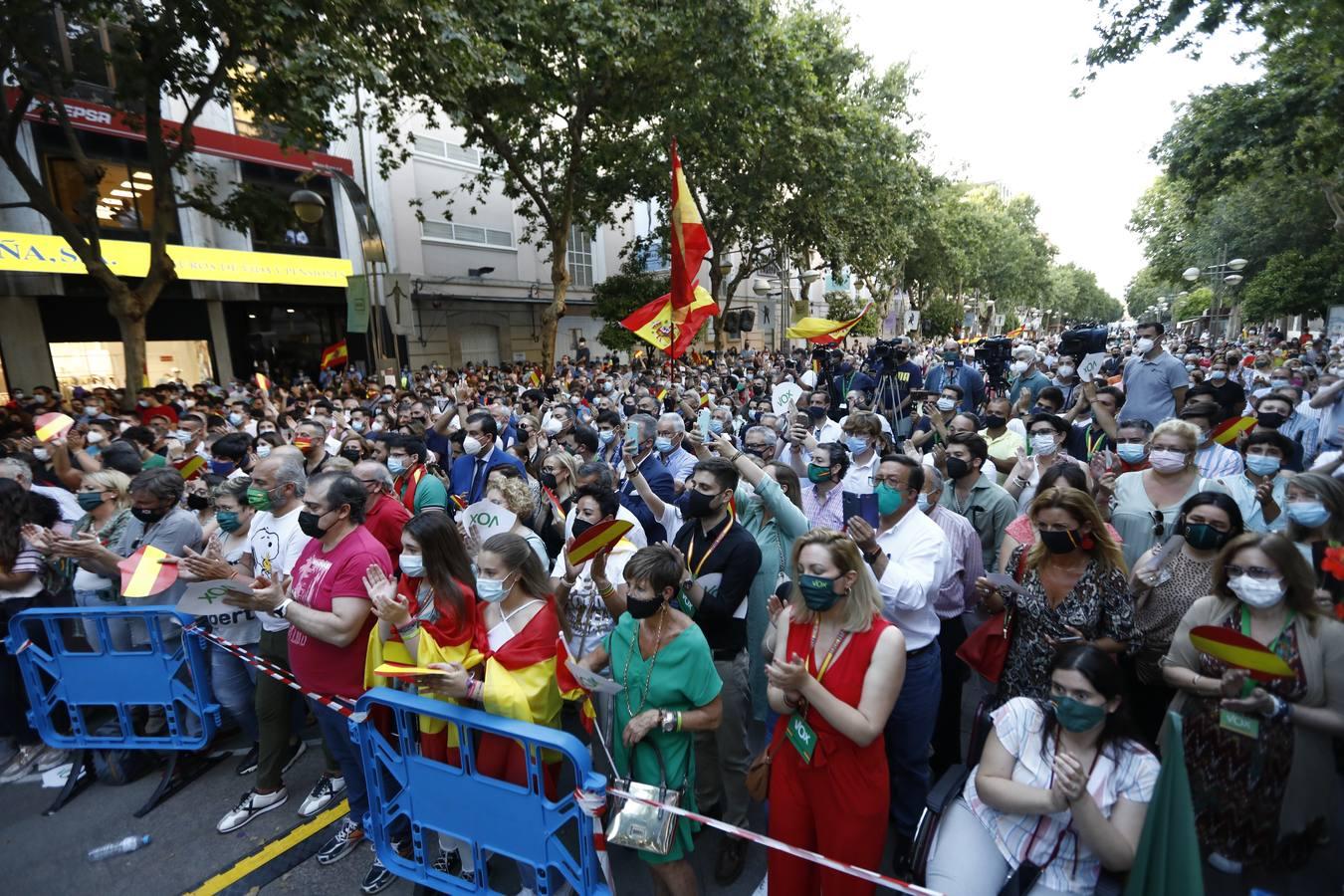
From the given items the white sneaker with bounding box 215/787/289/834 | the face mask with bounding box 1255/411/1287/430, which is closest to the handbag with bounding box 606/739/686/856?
the white sneaker with bounding box 215/787/289/834

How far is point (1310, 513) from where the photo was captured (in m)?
3.28

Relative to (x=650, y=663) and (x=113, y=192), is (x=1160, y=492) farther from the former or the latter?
(x=113, y=192)

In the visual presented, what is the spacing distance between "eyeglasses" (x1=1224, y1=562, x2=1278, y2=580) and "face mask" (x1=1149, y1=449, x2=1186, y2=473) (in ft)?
4.72

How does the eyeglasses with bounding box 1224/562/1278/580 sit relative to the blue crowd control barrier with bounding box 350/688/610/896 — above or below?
above

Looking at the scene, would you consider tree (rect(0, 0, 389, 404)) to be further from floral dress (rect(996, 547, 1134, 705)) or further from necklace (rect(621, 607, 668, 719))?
floral dress (rect(996, 547, 1134, 705))

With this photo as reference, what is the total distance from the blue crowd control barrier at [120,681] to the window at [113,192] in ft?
50.3

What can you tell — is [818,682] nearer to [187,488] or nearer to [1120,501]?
[1120,501]

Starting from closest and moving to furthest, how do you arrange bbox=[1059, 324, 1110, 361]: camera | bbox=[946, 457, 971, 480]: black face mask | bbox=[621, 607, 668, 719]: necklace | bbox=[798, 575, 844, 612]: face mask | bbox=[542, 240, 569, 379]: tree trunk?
bbox=[798, 575, 844, 612]: face mask < bbox=[621, 607, 668, 719]: necklace < bbox=[946, 457, 971, 480]: black face mask < bbox=[1059, 324, 1110, 361]: camera < bbox=[542, 240, 569, 379]: tree trunk

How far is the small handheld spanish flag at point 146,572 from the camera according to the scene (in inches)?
137

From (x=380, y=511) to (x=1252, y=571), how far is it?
4721 millimetres

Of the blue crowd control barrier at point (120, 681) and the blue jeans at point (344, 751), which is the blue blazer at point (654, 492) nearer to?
the blue jeans at point (344, 751)

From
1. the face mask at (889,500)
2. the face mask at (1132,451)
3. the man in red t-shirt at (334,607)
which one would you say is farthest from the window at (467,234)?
the face mask at (889,500)

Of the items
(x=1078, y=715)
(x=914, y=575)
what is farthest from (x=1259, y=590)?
(x=914, y=575)

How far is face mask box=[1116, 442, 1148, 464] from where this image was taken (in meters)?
4.88
